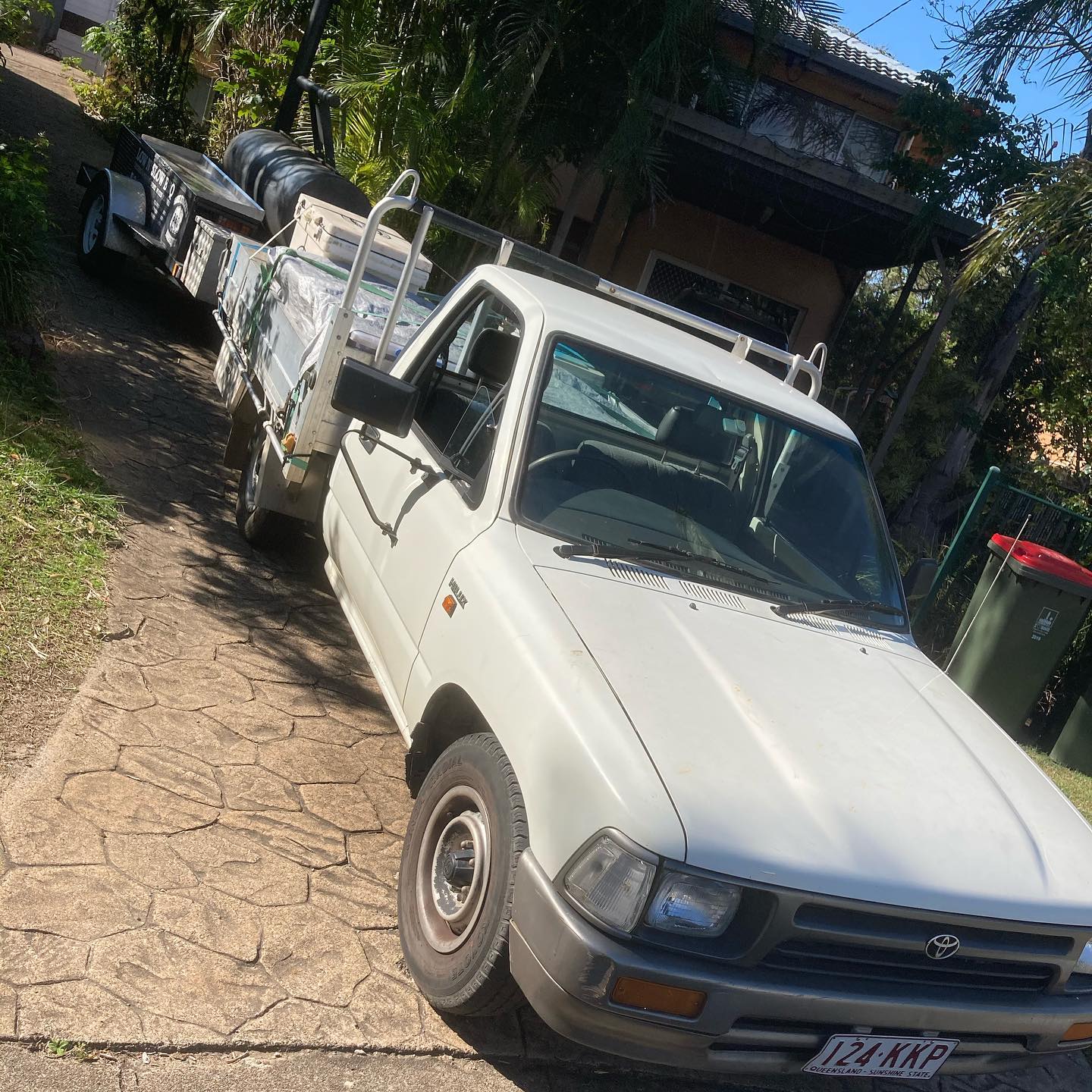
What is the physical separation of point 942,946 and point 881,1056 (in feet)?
1.03

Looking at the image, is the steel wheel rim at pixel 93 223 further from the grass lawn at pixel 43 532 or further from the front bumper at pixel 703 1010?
the front bumper at pixel 703 1010

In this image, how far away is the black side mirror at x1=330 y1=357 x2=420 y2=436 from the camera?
159 inches

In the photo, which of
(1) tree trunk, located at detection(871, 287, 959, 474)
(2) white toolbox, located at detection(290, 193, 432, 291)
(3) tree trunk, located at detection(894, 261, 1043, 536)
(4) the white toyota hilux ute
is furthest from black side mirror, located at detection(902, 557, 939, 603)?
(3) tree trunk, located at detection(894, 261, 1043, 536)

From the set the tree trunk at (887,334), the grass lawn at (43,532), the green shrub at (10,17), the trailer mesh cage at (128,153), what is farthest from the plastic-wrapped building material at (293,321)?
the tree trunk at (887,334)

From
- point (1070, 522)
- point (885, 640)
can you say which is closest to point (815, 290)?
point (1070, 522)

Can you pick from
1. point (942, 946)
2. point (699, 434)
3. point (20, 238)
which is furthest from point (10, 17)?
point (942, 946)

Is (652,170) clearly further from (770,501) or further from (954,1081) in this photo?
(954,1081)

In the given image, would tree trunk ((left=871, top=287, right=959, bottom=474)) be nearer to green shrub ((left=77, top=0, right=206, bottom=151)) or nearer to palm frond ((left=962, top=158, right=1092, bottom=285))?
palm frond ((left=962, top=158, right=1092, bottom=285))

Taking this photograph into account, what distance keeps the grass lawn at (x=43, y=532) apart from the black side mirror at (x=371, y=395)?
5.22 feet

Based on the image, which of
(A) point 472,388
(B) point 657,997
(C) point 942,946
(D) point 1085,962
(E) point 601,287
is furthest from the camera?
(E) point 601,287

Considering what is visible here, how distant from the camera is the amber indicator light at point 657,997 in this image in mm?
2604

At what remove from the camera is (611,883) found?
264 centimetres

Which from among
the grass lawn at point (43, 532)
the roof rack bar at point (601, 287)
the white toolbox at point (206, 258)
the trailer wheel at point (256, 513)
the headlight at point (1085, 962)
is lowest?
the grass lawn at point (43, 532)

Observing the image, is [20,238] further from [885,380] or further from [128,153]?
[885,380]
